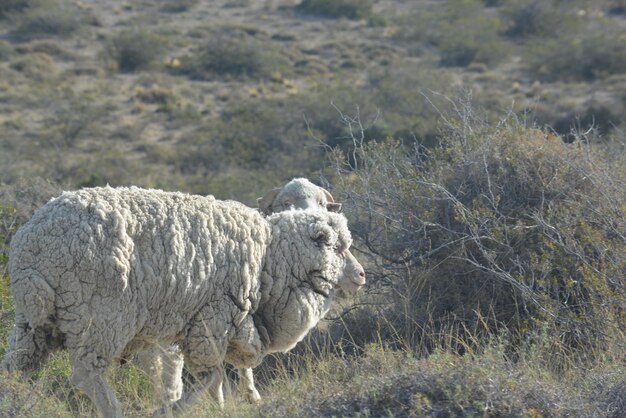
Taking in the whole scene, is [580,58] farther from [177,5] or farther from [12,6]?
[12,6]

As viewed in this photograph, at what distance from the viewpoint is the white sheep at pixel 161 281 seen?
20.5 feet

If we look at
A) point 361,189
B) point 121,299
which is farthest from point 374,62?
point 121,299

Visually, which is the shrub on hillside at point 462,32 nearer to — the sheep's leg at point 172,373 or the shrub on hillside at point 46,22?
the shrub on hillside at point 46,22

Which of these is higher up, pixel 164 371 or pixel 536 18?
pixel 164 371

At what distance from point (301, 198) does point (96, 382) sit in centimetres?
335

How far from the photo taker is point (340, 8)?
147 feet

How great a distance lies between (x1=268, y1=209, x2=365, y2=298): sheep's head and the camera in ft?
23.6

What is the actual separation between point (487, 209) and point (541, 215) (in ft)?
1.58

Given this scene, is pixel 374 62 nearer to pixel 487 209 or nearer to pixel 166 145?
pixel 166 145

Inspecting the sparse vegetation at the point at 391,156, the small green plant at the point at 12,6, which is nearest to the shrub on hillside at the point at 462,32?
the sparse vegetation at the point at 391,156

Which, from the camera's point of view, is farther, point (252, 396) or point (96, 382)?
point (252, 396)

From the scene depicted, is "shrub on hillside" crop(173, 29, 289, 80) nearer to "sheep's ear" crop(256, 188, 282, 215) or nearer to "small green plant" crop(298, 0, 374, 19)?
"small green plant" crop(298, 0, 374, 19)

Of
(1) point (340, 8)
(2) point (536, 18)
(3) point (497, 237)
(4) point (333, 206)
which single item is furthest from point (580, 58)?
(3) point (497, 237)

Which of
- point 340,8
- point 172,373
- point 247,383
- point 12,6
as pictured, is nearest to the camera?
Answer: point 172,373
